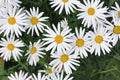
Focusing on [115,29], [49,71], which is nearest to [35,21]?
[49,71]

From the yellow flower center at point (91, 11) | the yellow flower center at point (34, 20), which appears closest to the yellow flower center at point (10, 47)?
the yellow flower center at point (34, 20)

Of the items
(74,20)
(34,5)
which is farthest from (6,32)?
(74,20)

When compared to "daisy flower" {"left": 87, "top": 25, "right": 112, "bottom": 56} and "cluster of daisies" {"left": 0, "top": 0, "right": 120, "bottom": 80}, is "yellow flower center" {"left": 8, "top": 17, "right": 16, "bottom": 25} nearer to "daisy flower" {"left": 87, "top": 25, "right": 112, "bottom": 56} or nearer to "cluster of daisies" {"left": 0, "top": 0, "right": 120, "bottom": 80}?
"cluster of daisies" {"left": 0, "top": 0, "right": 120, "bottom": 80}

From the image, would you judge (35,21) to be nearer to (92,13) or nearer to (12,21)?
(12,21)

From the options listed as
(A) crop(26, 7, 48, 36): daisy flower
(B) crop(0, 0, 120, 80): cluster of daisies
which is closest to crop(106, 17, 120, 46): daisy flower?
(B) crop(0, 0, 120, 80): cluster of daisies

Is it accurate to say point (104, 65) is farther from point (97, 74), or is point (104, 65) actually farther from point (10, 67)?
point (10, 67)

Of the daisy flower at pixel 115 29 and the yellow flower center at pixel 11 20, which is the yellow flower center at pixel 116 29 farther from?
the yellow flower center at pixel 11 20
